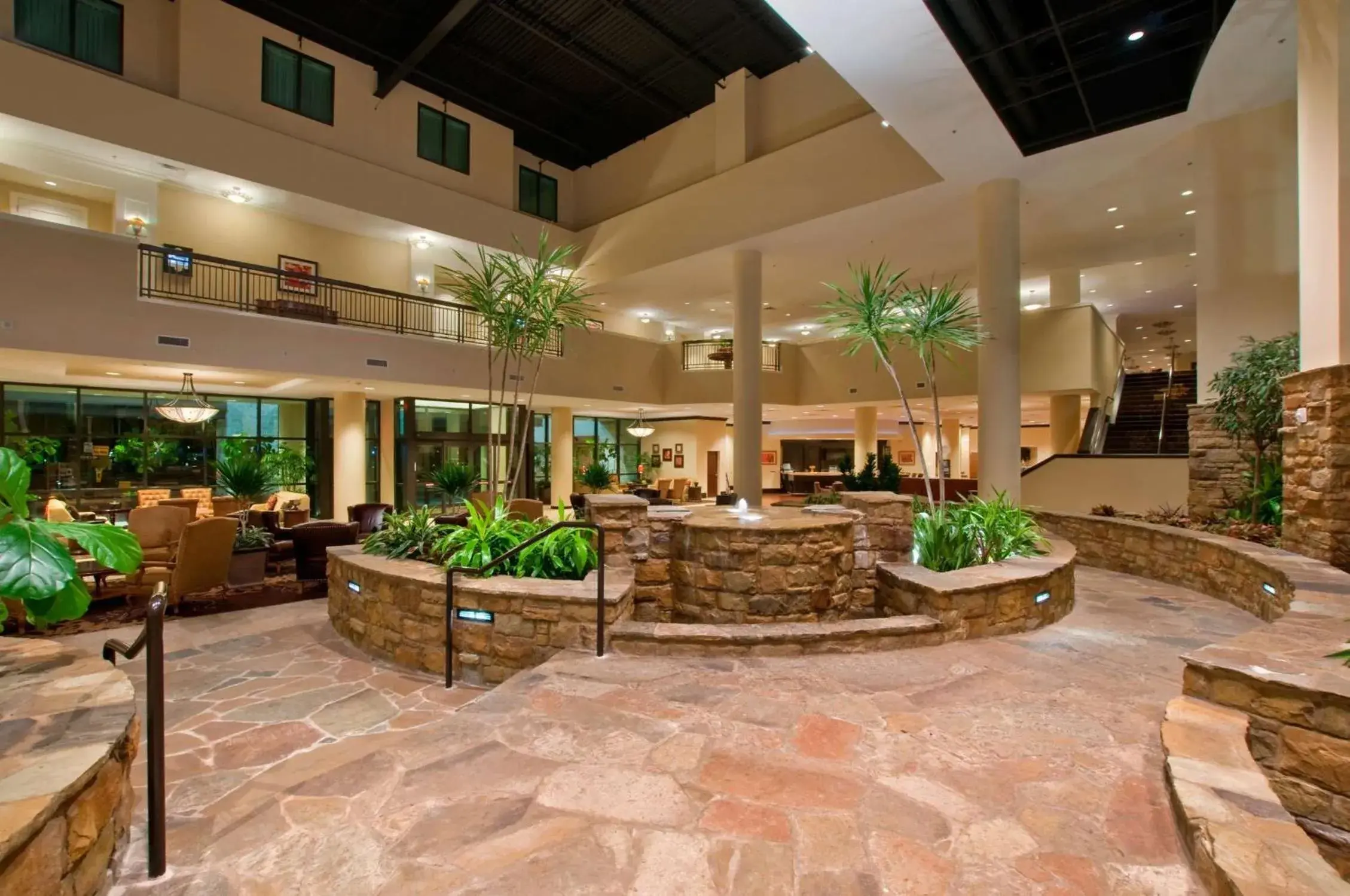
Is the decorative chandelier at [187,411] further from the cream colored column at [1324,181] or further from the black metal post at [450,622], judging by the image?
the cream colored column at [1324,181]

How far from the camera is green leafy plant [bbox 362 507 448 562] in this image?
15.6 feet

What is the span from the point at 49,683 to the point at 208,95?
1089 cm

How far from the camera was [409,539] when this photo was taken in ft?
16.2

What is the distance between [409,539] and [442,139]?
34.7 feet

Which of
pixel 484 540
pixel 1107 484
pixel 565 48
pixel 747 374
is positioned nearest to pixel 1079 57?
pixel 747 374

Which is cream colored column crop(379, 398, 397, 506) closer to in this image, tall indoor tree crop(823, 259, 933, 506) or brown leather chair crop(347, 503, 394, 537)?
brown leather chair crop(347, 503, 394, 537)

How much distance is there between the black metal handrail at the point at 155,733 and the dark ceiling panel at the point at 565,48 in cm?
1018

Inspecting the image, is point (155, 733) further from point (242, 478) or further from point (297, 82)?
point (297, 82)

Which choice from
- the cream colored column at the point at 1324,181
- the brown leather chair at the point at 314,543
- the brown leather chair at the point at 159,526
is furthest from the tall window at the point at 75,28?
the cream colored column at the point at 1324,181

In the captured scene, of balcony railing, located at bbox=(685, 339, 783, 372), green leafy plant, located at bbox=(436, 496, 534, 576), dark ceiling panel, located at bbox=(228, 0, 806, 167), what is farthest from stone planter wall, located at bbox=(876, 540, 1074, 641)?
balcony railing, located at bbox=(685, 339, 783, 372)

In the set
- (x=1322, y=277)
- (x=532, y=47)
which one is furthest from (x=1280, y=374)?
(x=532, y=47)

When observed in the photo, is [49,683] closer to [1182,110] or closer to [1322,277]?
[1322,277]

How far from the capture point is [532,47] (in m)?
10.6

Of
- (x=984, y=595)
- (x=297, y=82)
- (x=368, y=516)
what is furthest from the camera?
(x=297, y=82)
